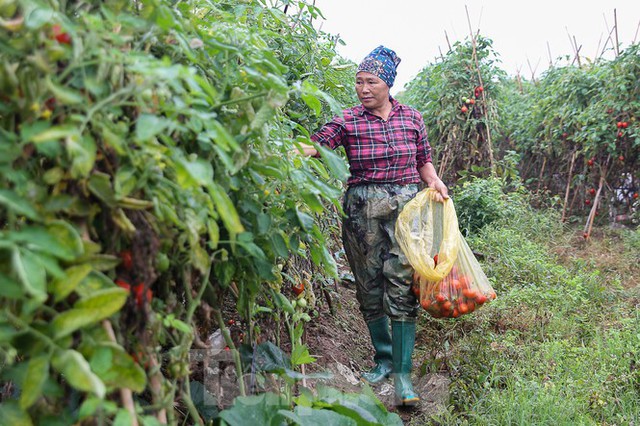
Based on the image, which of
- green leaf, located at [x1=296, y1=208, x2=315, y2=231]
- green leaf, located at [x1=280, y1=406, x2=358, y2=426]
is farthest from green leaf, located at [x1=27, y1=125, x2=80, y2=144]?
green leaf, located at [x1=280, y1=406, x2=358, y2=426]

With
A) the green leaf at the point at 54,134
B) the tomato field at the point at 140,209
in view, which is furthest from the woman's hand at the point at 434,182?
the green leaf at the point at 54,134

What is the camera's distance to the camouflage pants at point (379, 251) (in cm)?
326

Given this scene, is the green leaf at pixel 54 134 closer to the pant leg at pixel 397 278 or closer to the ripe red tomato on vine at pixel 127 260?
the ripe red tomato on vine at pixel 127 260

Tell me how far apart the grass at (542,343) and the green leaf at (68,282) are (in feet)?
6.49

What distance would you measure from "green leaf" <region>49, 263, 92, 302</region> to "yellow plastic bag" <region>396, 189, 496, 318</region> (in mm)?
2096

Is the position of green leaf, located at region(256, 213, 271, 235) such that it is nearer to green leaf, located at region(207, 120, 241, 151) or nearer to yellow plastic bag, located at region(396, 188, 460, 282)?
green leaf, located at region(207, 120, 241, 151)

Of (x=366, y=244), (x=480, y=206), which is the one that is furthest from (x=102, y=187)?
(x=480, y=206)

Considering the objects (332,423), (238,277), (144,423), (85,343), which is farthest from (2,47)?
(332,423)

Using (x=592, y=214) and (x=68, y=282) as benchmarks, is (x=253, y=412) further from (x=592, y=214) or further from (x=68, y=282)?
(x=592, y=214)

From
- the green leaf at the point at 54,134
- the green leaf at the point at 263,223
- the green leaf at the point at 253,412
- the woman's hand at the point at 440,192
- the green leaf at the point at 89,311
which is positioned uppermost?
the green leaf at the point at 54,134

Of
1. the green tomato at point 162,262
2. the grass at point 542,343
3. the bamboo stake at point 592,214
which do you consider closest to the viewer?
the green tomato at point 162,262

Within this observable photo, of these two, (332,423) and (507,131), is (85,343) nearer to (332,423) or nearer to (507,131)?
(332,423)

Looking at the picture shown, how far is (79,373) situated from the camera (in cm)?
111

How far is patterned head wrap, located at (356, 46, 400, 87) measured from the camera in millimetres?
3357
